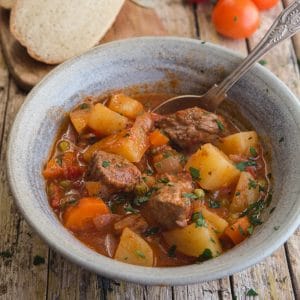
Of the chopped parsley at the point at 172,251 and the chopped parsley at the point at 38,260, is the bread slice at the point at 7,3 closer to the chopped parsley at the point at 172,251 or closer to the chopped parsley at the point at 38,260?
the chopped parsley at the point at 38,260

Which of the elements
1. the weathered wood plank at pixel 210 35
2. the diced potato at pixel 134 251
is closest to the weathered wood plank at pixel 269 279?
the diced potato at pixel 134 251

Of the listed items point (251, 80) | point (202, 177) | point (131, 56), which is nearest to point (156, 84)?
point (131, 56)

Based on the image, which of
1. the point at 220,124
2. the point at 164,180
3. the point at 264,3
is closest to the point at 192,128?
the point at 220,124

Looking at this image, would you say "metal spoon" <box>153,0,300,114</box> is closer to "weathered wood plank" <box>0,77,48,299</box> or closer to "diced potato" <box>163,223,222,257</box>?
"diced potato" <box>163,223,222,257</box>

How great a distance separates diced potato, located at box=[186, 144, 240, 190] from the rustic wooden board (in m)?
1.45

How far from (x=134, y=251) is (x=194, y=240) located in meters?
0.30

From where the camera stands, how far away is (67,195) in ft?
9.57

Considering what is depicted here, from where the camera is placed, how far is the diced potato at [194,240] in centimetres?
262

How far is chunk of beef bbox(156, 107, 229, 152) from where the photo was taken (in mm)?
3137

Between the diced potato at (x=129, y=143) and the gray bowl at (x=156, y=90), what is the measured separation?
30cm

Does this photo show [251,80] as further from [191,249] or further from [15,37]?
[15,37]

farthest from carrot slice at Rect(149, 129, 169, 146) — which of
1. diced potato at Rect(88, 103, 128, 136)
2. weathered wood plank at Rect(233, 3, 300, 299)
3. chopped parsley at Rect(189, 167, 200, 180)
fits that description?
weathered wood plank at Rect(233, 3, 300, 299)

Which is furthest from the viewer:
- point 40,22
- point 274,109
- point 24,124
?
point 40,22

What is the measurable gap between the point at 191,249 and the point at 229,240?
0.22 metres
